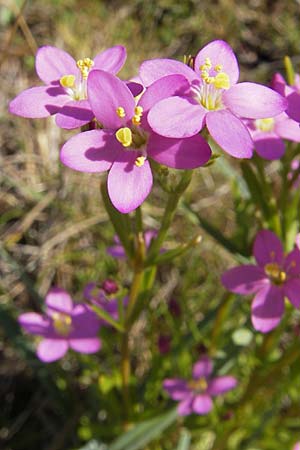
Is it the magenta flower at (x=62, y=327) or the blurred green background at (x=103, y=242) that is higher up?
the magenta flower at (x=62, y=327)

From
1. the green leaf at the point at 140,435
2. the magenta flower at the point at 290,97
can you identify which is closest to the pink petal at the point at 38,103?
the magenta flower at the point at 290,97

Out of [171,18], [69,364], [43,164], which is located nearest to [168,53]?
[171,18]

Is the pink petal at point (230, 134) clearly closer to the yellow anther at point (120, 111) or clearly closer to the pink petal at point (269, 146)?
the yellow anther at point (120, 111)

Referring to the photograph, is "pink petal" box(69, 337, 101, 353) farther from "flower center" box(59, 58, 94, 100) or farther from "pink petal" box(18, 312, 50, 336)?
"flower center" box(59, 58, 94, 100)

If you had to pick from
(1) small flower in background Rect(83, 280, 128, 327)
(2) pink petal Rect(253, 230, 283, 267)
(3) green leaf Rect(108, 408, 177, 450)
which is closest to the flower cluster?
(2) pink petal Rect(253, 230, 283, 267)

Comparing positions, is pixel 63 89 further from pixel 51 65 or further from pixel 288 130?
pixel 288 130

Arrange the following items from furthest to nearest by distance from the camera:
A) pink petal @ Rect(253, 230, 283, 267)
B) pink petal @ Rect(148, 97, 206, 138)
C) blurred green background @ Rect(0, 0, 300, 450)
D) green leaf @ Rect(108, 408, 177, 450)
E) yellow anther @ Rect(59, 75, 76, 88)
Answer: blurred green background @ Rect(0, 0, 300, 450)
green leaf @ Rect(108, 408, 177, 450)
pink petal @ Rect(253, 230, 283, 267)
yellow anther @ Rect(59, 75, 76, 88)
pink petal @ Rect(148, 97, 206, 138)

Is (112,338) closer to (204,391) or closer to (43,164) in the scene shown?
(204,391)
